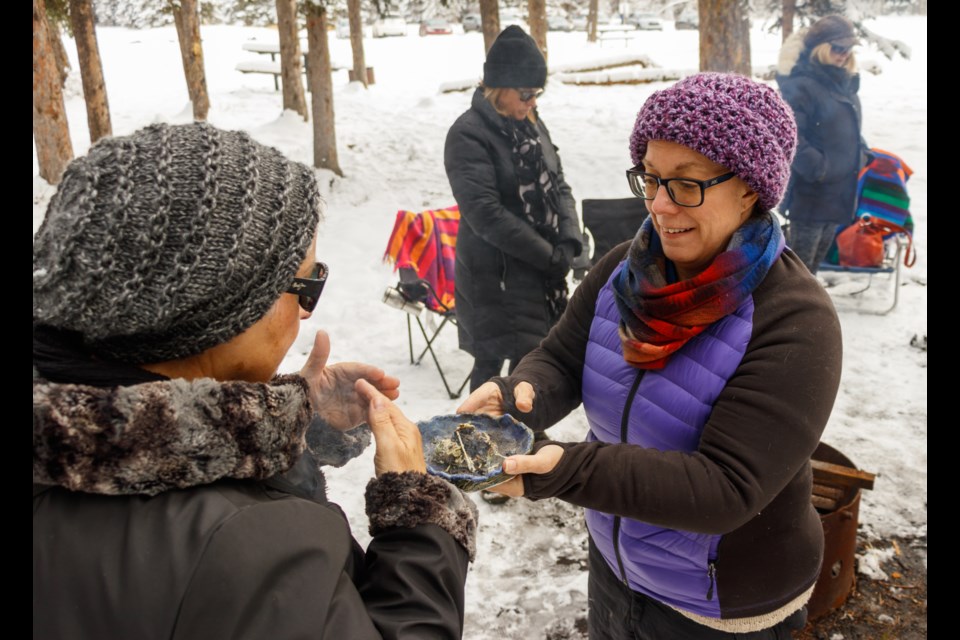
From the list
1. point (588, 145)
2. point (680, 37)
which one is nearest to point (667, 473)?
point (588, 145)

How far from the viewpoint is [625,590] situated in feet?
7.67

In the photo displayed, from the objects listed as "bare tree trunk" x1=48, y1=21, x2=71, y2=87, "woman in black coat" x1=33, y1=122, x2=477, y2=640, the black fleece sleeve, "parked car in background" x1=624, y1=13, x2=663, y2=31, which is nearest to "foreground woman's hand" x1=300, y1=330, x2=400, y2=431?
the black fleece sleeve

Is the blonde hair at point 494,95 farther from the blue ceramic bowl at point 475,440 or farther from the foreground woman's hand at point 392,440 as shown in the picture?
the foreground woman's hand at point 392,440

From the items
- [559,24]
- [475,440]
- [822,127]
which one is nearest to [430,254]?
[822,127]

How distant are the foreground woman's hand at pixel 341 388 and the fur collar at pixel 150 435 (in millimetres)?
757

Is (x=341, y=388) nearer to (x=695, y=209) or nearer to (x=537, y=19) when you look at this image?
(x=695, y=209)

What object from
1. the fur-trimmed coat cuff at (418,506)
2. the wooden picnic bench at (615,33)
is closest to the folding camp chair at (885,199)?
the fur-trimmed coat cuff at (418,506)

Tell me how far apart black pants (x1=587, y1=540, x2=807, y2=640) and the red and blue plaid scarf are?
29.5 inches

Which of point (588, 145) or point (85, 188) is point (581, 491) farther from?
point (588, 145)

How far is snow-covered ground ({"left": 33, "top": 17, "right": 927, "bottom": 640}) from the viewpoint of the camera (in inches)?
163

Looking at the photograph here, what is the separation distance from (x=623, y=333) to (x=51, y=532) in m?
1.48

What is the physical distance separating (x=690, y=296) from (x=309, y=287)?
0.99 metres

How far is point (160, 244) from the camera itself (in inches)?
48.0

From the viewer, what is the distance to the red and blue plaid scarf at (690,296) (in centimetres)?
191
